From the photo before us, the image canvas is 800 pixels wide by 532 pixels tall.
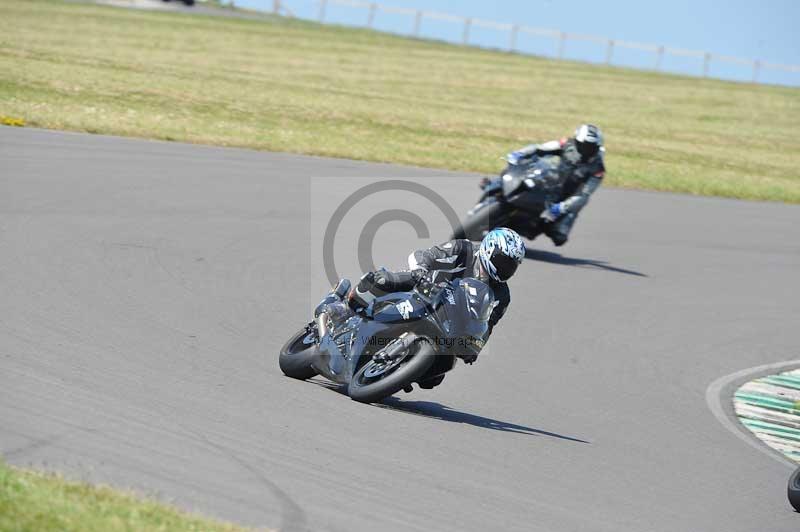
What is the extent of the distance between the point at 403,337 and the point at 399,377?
0.34 meters

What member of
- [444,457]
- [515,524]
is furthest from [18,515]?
[444,457]

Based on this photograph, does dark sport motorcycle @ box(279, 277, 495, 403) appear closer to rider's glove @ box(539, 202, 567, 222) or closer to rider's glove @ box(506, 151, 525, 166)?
rider's glove @ box(506, 151, 525, 166)

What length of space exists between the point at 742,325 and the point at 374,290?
7.13 meters

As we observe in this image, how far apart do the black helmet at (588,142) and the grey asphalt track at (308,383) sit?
1.49m

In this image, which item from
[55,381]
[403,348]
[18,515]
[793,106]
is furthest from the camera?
[793,106]

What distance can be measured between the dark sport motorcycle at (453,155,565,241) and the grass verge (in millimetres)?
10420

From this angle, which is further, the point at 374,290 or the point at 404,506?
the point at 374,290

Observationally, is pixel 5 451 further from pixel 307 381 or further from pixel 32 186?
pixel 32 186

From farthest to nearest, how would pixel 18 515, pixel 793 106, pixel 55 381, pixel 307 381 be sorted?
pixel 793 106 → pixel 307 381 → pixel 55 381 → pixel 18 515

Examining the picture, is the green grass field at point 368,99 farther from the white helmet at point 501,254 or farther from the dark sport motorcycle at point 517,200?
the white helmet at point 501,254

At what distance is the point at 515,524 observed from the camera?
6367 millimetres

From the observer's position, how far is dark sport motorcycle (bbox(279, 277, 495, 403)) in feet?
27.2

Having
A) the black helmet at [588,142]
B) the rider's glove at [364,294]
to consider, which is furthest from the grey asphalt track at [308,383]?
the black helmet at [588,142]

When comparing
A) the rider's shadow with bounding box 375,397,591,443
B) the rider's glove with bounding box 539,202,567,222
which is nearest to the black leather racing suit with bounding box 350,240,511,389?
the rider's shadow with bounding box 375,397,591,443
